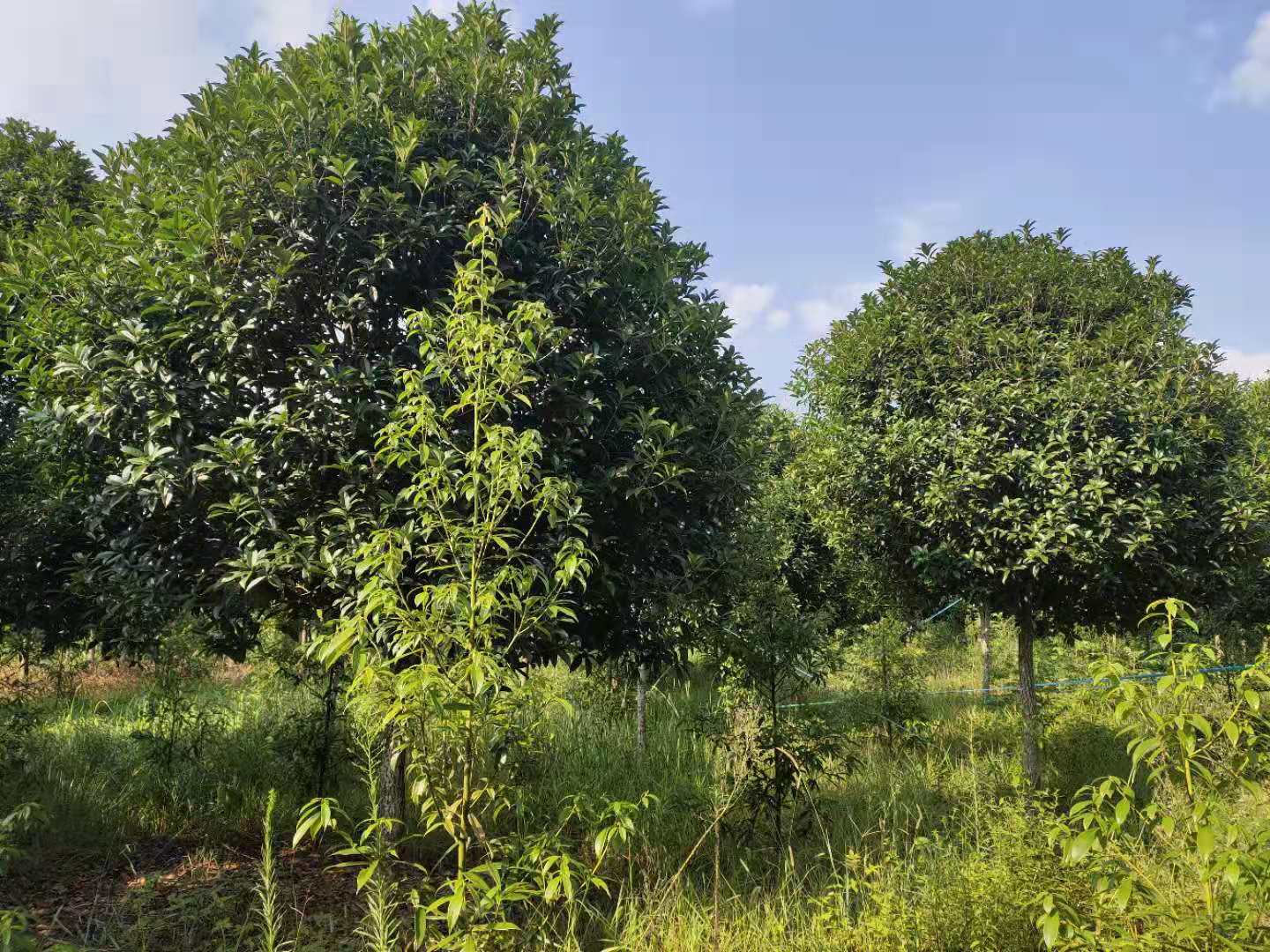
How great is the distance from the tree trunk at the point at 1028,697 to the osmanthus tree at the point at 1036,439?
0.02 meters

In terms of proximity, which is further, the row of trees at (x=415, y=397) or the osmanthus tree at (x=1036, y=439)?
the osmanthus tree at (x=1036, y=439)

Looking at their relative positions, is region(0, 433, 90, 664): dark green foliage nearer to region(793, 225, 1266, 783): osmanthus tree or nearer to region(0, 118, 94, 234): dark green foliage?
region(0, 118, 94, 234): dark green foliage

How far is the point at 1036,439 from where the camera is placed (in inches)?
274

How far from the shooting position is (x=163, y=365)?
4512 mm

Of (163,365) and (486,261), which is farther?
(486,261)

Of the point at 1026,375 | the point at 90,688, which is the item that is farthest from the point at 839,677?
the point at 90,688

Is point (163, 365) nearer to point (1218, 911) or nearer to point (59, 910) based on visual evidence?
point (59, 910)

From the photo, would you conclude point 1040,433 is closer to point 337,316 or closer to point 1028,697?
point 1028,697

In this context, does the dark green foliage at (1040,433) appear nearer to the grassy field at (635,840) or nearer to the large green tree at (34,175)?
the grassy field at (635,840)

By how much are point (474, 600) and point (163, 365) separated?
2759 mm

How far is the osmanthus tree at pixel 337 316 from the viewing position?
4.41m

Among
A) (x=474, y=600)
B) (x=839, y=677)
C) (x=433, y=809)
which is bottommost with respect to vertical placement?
(x=839, y=677)

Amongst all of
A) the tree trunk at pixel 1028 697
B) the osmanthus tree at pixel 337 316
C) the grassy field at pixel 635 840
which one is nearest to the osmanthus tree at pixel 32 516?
the osmanthus tree at pixel 337 316

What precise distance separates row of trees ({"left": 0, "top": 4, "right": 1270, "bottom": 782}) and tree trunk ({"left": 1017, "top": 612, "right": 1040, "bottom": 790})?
0.97 meters
